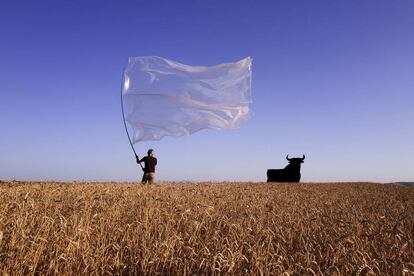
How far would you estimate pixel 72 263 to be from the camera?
4.02 meters

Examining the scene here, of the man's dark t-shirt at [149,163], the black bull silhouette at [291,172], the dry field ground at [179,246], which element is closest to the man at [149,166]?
the man's dark t-shirt at [149,163]

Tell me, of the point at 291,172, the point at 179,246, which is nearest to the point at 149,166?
the point at 179,246

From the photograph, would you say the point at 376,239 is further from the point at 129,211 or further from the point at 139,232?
the point at 129,211

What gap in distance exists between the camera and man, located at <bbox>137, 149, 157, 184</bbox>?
1738 cm

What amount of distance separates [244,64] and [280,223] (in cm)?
658

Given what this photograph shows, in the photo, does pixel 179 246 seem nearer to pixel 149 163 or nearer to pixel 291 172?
pixel 149 163

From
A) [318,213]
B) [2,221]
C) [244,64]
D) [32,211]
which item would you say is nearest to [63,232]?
[2,221]

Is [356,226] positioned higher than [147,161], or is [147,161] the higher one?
[147,161]

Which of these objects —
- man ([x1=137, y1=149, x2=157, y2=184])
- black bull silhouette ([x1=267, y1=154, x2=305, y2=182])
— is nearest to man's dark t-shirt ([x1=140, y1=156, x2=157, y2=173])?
man ([x1=137, y1=149, x2=157, y2=184])

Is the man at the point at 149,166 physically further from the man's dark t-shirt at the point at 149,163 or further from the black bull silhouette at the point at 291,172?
the black bull silhouette at the point at 291,172

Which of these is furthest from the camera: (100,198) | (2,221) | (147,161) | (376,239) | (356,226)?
(147,161)

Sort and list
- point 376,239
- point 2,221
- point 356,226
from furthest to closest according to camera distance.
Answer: point 356,226
point 376,239
point 2,221

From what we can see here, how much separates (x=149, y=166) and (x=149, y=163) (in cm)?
12

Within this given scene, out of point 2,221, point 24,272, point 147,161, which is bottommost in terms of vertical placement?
point 24,272
